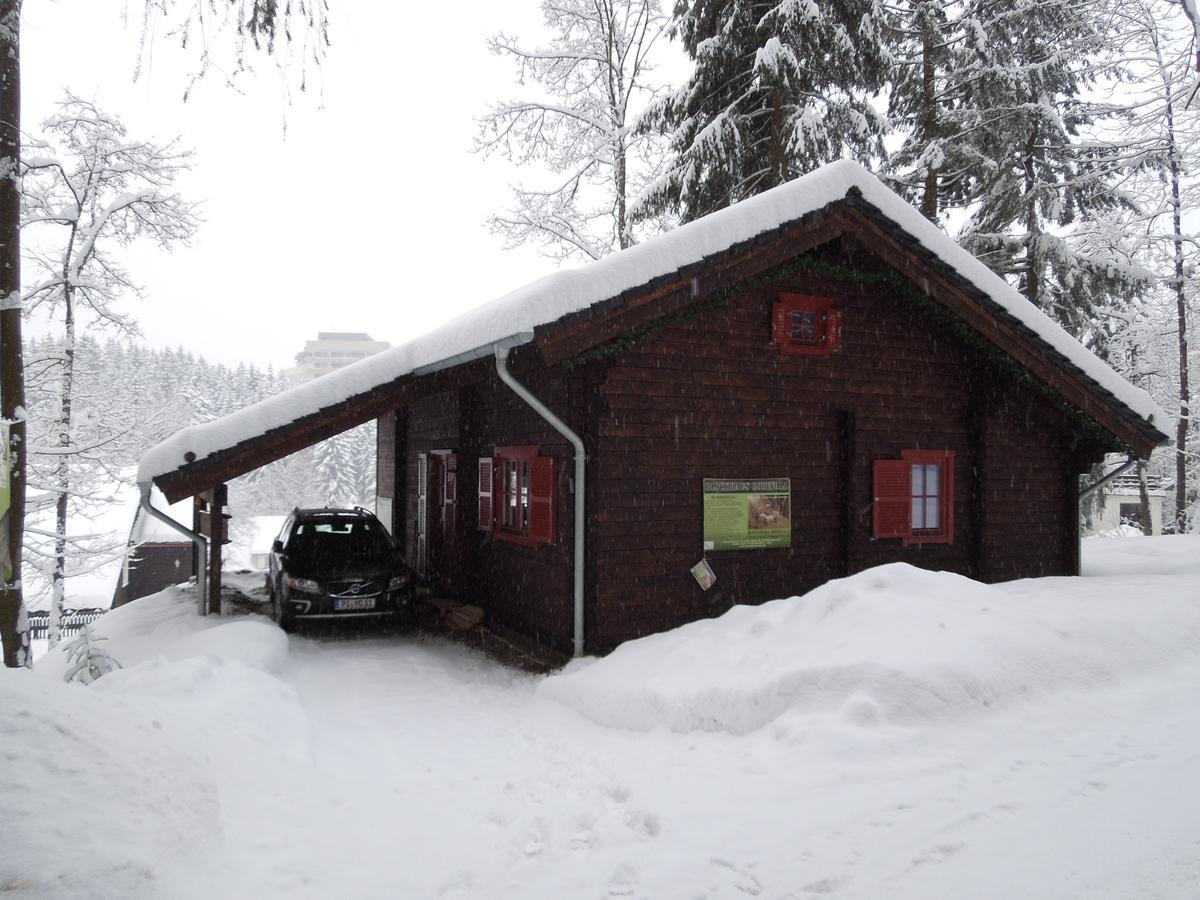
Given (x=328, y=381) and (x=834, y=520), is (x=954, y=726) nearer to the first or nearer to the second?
(x=834, y=520)

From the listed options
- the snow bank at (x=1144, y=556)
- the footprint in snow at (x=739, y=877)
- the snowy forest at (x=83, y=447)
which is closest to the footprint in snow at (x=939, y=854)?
the footprint in snow at (x=739, y=877)

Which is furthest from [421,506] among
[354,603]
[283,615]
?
[283,615]

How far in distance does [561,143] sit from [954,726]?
58.8 feet

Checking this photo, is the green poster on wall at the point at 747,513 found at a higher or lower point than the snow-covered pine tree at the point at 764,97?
lower

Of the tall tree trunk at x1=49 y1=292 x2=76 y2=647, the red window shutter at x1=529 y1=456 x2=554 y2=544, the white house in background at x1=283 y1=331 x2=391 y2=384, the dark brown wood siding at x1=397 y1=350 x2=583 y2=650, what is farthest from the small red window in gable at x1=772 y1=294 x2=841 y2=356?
the white house in background at x1=283 y1=331 x2=391 y2=384

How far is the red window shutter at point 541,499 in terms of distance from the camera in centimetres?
933

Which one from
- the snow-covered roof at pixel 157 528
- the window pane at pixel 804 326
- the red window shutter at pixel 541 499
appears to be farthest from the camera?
the snow-covered roof at pixel 157 528

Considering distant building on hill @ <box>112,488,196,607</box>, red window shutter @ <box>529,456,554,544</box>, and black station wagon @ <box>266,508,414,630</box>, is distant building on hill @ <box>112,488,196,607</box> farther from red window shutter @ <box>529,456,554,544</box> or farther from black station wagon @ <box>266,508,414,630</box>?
red window shutter @ <box>529,456,554,544</box>

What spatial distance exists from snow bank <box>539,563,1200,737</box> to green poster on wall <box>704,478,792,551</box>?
162 cm

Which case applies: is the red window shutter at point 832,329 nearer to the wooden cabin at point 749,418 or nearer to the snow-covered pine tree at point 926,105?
the wooden cabin at point 749,418

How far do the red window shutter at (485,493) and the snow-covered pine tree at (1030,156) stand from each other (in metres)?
14.4

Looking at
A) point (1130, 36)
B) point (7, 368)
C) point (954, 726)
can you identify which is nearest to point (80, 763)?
point (7, 368)

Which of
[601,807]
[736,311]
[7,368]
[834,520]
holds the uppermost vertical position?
[736,311]

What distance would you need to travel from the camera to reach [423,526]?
14.5m
